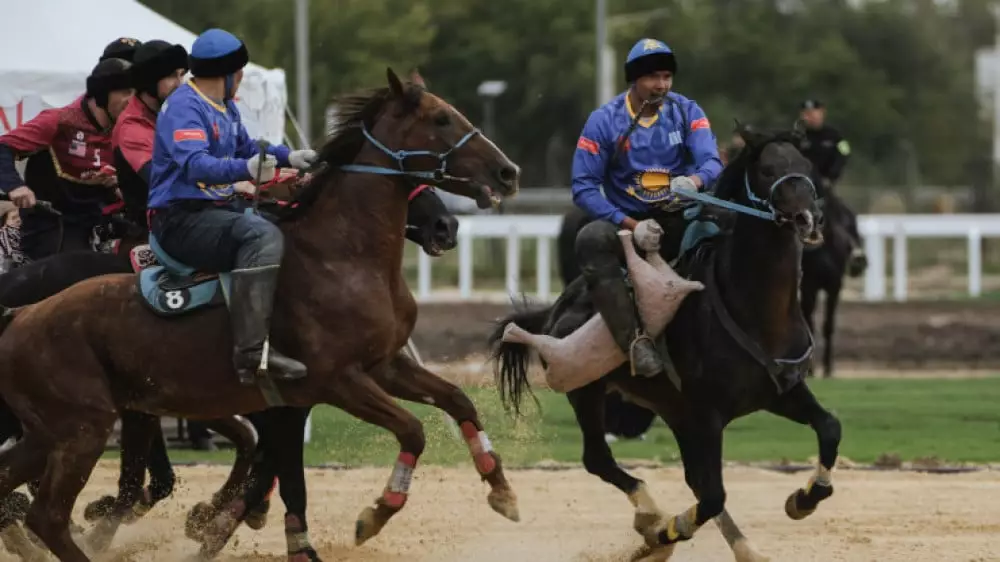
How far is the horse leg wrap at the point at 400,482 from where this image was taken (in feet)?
28.7

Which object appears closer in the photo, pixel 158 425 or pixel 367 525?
→ pixel 367 525

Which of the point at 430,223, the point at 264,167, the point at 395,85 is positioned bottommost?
the point at 430,223

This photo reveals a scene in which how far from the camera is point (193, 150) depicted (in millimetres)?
8680

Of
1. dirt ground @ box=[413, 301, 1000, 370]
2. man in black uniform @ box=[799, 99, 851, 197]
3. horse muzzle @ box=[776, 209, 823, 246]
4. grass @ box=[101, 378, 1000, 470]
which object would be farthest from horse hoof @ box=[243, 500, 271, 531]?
man in black uniform @ box=[799, 99, 851, 197]

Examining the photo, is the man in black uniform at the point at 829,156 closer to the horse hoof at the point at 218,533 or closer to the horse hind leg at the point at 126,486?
the horse hind leg at the point at 126,486

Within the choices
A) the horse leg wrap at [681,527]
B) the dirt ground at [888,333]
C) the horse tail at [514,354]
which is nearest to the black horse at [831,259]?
the dirt ground at [888,333]

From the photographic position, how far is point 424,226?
9.46 meters

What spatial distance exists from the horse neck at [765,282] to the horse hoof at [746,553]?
0.94 m

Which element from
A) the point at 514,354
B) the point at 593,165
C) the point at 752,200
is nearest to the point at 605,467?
the point at 514,354

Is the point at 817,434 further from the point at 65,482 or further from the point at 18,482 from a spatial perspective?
the point at 18,482

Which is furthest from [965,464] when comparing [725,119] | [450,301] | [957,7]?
[957,7]

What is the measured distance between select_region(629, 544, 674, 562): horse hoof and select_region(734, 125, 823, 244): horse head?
172cm

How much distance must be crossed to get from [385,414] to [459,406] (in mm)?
616

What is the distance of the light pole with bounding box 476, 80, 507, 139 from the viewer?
1559 inches
